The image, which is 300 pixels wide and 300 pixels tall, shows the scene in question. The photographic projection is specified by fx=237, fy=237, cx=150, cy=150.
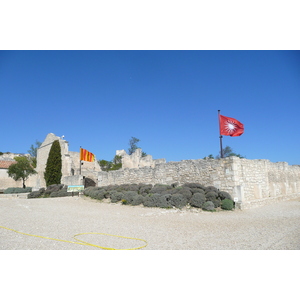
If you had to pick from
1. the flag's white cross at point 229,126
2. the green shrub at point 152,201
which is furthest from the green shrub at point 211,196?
the flag's white cross at point 229,126

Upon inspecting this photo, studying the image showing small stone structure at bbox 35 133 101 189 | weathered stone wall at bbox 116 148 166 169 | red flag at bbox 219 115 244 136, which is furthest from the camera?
weathered stone wall at bbox 116 148 166 169

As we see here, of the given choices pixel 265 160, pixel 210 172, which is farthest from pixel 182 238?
pixel 265 160

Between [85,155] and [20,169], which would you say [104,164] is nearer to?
[85,155]

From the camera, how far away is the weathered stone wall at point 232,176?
11.3m

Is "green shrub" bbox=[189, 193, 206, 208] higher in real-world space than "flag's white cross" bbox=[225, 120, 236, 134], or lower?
lower

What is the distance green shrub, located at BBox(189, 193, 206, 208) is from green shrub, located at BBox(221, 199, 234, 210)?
0.84m

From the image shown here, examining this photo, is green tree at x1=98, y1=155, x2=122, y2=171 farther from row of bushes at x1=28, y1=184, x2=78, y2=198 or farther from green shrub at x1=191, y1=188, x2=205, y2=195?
green shrub at x1=191, y1=188, x2=205, y2=195

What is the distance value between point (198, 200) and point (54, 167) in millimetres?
19165

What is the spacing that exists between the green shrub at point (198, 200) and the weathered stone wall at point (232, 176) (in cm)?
178

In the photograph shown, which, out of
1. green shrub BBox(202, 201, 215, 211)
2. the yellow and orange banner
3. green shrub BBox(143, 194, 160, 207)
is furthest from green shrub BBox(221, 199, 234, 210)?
the yellow and orange banner

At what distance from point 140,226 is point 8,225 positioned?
12.4 ft

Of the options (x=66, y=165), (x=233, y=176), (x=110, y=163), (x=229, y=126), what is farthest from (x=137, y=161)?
(x=233, y=176)

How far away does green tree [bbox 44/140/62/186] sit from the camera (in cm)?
2472

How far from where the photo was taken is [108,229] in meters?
6.35
